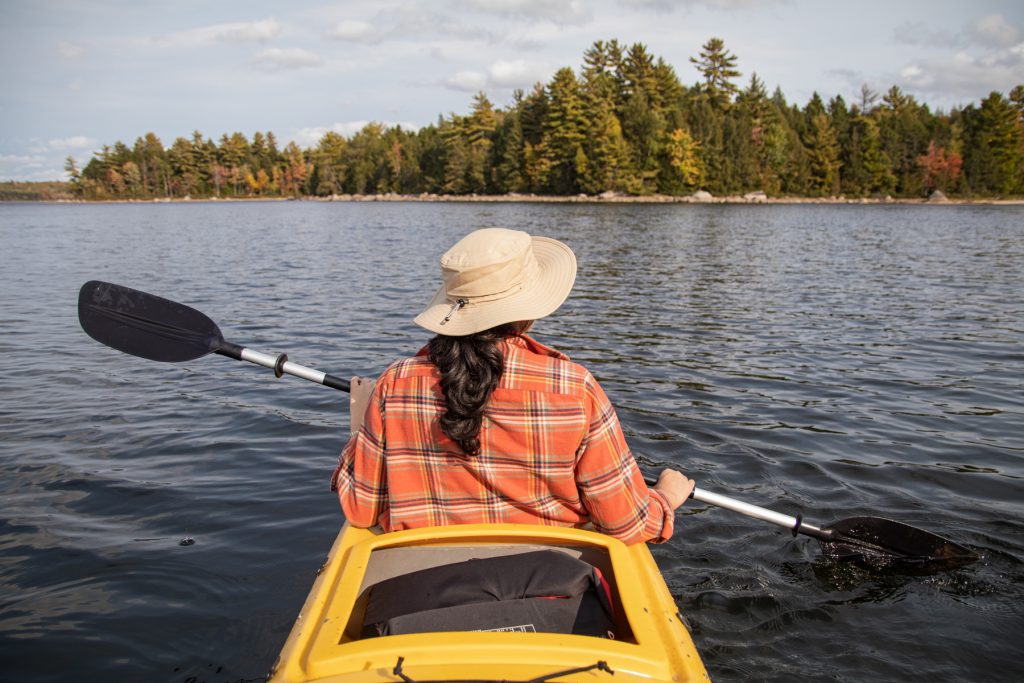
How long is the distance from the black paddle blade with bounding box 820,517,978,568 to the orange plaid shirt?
2.38 meters

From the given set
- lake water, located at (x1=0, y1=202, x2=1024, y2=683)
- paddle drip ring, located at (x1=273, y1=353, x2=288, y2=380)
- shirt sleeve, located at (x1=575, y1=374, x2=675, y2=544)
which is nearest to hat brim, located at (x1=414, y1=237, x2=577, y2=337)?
shirt sleeve, located at (x1=575, y1=374, x2=675, y2=544)

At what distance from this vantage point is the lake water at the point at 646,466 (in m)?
3.98

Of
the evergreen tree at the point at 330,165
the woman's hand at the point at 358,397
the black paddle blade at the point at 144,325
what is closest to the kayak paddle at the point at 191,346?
the black paddle blade at the point at 144,325

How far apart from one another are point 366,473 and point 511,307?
0.85m

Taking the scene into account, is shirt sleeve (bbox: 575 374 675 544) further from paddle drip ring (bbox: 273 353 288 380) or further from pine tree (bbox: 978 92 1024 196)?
pine tree (bbox: 978 92 1024 196)

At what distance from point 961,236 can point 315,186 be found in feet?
390

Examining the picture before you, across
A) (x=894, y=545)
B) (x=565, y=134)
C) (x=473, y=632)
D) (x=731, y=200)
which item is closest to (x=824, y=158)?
(x=731, y=200)

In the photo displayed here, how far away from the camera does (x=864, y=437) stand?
23.1ft

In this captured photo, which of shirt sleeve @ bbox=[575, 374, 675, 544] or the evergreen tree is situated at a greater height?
the evergreen tree

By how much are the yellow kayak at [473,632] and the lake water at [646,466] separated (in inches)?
60.2

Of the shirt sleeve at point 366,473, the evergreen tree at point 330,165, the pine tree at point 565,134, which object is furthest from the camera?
the evergreen tree at point 330,165

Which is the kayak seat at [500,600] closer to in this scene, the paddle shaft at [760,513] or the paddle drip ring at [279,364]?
the paddle shaft at [760,513]

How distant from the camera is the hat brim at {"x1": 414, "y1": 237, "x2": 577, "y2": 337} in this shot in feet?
7.79

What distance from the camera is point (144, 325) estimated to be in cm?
467
